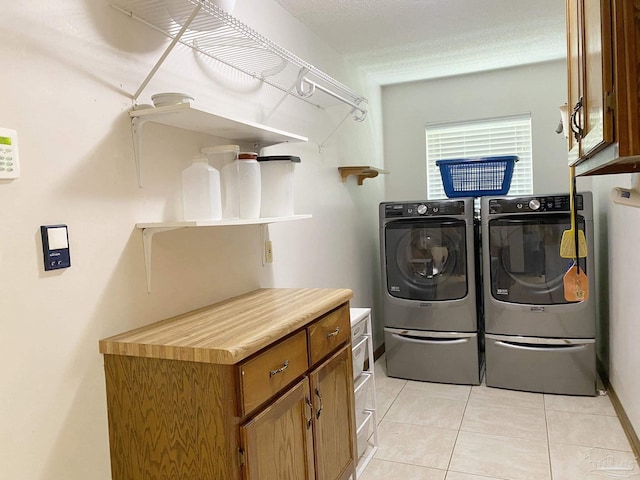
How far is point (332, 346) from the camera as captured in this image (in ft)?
6.59

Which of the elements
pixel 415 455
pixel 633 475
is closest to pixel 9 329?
pixel 415 455

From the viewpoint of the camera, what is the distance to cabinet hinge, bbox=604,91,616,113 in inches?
36.0

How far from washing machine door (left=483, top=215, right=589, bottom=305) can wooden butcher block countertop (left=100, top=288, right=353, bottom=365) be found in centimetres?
162

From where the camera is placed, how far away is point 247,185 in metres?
1.87

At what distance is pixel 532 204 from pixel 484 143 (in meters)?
1.17

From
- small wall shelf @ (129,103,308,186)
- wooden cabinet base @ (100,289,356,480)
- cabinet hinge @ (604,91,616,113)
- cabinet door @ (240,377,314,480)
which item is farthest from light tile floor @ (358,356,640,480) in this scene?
cabinet hinge @ (604,91,616,113)

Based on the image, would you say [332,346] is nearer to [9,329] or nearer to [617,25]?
[9,329]

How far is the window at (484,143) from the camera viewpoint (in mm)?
4031

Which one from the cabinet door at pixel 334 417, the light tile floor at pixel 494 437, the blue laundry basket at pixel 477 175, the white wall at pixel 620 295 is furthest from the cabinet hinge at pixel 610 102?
the blue laundry basket at pixel 477 175

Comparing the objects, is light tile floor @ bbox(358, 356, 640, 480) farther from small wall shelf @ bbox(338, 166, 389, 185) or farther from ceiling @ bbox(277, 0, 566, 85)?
ceiling @ bbox(277, 0, 566, 85)

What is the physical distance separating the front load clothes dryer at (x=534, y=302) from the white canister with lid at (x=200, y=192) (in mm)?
2181

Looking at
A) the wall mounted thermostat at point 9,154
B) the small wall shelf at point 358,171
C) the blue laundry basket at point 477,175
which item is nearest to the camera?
the wall mounted thermostat at point 9,154

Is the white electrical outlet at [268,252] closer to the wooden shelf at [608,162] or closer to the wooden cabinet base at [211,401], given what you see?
the wooden cabinet base at [211,401]

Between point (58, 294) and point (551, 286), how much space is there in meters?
2.88
